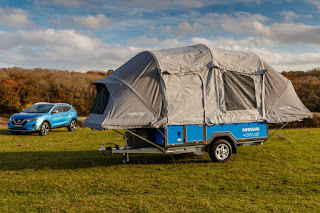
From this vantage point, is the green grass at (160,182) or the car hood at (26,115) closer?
the green grass at (160,182)

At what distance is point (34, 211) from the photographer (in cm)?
577

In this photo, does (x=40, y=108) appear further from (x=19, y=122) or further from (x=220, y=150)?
(x=220, y=150)

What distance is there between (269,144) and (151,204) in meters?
9.11

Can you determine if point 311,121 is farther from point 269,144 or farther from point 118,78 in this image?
point 118,78

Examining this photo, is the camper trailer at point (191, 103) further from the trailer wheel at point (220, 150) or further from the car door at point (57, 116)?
the car door at point (57, 116)

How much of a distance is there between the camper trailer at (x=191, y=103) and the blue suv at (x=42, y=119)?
857 centimetres

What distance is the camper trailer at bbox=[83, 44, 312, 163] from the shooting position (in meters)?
9.06

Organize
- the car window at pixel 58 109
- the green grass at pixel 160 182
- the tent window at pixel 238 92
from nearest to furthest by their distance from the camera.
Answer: the green grass at pixel 160 182 < the tent window at pixel 238 92 < the car window at pixel 58 109

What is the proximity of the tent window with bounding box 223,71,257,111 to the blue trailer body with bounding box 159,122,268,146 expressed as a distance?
58 centimetres

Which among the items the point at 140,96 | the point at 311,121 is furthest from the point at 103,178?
the point at 311,121

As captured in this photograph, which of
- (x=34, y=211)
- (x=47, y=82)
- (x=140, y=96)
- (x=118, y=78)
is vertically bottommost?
(x=34, y=211)

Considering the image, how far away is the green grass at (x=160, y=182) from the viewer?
237 inches

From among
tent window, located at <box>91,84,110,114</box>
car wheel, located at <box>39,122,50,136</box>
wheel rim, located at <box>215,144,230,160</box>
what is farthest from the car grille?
wheel rim, located at <box>215,144,230,160</box>

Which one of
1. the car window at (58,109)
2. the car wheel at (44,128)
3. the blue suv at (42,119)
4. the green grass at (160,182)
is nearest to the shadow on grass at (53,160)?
the green grass at (160,182)
